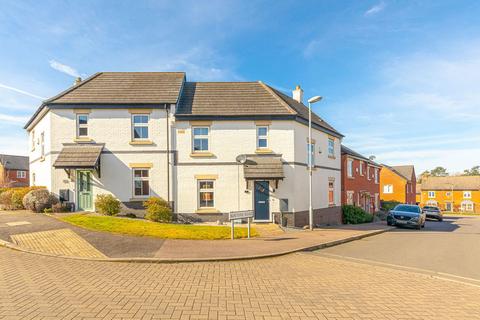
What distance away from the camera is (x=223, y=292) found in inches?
225

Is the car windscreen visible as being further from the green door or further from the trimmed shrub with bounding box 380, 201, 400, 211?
the green door

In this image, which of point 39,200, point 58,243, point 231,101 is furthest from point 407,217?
point 39,200

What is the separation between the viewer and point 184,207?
15.8m

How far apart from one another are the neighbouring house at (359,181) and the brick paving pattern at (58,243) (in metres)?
20.1

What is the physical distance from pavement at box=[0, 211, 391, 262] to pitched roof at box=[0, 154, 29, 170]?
2144 inches

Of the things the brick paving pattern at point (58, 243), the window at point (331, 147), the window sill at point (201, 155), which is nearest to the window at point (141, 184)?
the window sill at point (201, 155)

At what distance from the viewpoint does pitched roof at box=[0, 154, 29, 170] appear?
176 ft

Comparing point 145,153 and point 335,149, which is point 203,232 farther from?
point 335,149

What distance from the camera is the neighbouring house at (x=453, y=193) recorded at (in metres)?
58.8

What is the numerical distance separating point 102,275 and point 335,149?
18977mm

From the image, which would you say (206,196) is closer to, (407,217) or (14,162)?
(407,217)

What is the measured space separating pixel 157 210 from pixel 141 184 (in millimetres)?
2409

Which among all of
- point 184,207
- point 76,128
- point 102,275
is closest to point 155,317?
point 102,275

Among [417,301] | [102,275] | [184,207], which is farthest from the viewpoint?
[184,207]
